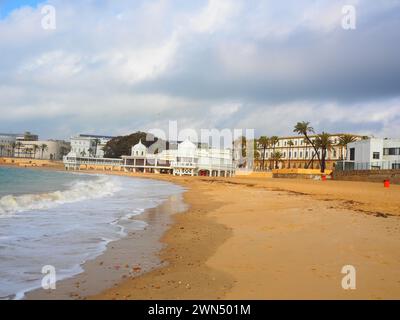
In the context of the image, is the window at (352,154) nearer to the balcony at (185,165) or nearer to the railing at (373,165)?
the railing at (373,165)

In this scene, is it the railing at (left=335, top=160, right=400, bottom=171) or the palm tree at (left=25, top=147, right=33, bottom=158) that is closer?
the railing at (left=335, top=160, right=400, bottom=171)

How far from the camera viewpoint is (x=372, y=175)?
53094 mm

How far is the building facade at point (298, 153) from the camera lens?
107188 millimetres

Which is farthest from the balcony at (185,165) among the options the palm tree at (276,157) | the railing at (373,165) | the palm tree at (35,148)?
the palm tree at (35,148)

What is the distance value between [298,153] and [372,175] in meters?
64.1

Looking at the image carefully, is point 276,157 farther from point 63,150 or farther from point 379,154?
point 63,150

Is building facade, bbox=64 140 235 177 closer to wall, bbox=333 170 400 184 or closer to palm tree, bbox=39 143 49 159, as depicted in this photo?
wall, bbox=333 170 400 184

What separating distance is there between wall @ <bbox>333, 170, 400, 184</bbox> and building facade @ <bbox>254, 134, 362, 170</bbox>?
45.3 m

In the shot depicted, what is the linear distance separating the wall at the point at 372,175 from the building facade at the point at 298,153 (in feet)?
149

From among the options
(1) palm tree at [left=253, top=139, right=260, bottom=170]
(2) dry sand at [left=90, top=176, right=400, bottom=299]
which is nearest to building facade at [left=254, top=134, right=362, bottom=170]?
(1) palm tree at [left=253, top=139, right=260, bottom=170]

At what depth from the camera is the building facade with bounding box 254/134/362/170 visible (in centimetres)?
10719

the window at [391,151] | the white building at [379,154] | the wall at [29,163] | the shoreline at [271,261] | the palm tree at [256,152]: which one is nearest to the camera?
the shoreline at [271,261]
